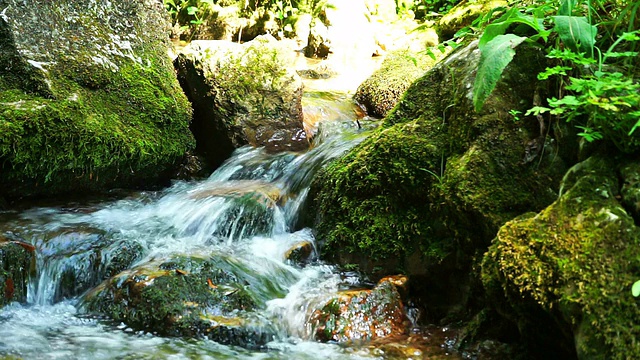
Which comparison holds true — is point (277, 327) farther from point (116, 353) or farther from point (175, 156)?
point (175, 156)

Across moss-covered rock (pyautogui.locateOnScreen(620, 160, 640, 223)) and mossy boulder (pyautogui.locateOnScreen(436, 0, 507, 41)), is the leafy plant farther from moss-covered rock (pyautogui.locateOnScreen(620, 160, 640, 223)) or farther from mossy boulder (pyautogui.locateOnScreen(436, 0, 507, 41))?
mossy boulder (pyautogui.locateOnScreen(436, 0, 507, 41))

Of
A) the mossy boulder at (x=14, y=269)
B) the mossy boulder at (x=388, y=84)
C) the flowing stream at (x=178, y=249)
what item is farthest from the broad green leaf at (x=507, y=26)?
the mossy boulder at (x=388, y=84)

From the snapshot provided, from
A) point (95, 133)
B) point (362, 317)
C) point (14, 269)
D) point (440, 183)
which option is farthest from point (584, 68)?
point (95, 133)

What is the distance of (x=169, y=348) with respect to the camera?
9.75 ft

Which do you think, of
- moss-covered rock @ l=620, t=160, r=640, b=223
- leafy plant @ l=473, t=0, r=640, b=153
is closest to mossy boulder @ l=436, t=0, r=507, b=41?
leafy plant @ l=473, t=0, r=640, b=153

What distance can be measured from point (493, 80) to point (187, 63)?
4.55m

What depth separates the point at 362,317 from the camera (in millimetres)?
3336

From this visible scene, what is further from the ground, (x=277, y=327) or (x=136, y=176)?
(x=136, y=176)

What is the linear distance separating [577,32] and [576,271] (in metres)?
1.26

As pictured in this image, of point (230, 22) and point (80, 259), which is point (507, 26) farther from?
point (230, 22)

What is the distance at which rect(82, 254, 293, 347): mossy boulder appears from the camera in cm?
318

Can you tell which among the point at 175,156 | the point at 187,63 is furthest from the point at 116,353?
the point at 187,63

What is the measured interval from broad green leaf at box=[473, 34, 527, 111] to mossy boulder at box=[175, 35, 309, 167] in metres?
4.08

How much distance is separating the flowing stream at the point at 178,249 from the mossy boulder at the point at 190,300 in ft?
0.24
